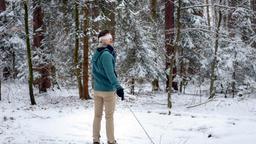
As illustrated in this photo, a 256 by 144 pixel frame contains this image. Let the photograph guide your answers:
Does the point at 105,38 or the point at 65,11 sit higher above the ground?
the point at 65,11

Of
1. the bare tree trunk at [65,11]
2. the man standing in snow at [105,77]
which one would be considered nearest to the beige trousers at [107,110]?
the man standing in snow at [105,77]

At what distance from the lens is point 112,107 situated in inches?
322

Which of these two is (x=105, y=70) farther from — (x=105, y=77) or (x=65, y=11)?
(x=65, y=11)

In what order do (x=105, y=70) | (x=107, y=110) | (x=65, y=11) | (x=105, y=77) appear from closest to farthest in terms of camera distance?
(x=105, y=70), (x=105, y=77), (x=107, y=110), (x=65, y=11)

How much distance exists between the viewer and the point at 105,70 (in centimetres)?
784

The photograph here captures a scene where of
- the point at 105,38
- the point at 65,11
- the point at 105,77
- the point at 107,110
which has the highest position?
the point at 65,11

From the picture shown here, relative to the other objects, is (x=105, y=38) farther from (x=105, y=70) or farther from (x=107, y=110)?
(x=107, y=110)

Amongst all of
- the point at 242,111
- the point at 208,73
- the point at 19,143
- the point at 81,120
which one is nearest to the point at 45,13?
the point at 208,73

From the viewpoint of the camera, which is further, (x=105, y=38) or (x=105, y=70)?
(x=105, y=38)

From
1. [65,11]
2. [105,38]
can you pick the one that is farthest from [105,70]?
[65,11]

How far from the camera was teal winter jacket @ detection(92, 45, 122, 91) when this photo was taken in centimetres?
779

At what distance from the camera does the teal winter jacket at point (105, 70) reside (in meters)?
7.79

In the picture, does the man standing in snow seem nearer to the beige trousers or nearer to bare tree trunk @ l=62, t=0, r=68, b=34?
the beige trousers

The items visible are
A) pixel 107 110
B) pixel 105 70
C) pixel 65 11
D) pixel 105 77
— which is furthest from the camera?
pixel 65 11
